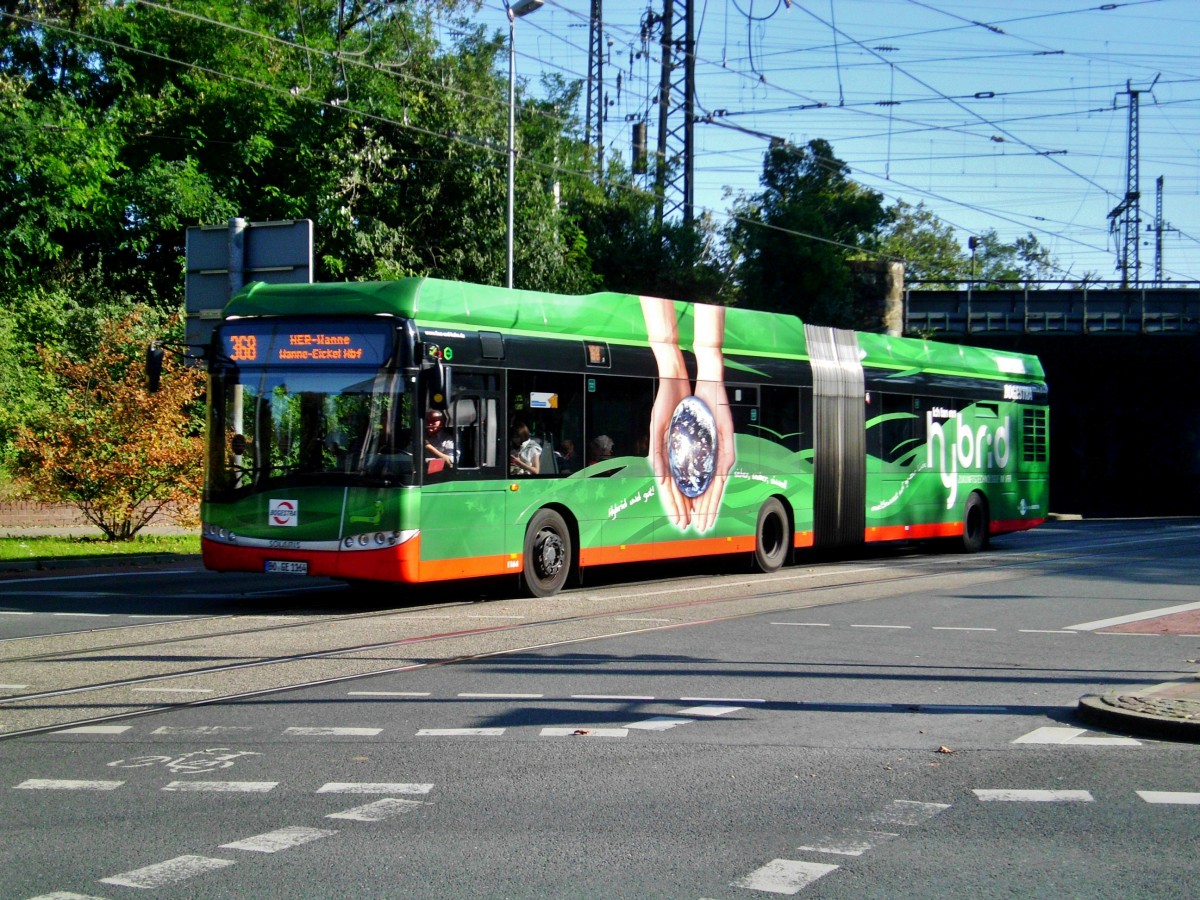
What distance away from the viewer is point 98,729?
8.05m

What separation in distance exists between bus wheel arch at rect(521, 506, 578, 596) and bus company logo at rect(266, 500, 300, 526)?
257 centimetres

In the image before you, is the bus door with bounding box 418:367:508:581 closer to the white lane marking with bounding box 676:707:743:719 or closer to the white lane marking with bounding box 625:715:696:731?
the white lane marking with bounding box 676:707:743:719

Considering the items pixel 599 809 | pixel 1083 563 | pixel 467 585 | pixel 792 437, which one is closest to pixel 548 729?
pixel 599 809

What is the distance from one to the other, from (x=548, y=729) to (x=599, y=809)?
1.79 meters

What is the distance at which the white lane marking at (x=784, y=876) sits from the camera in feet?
17.0

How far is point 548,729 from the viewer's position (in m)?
8.09

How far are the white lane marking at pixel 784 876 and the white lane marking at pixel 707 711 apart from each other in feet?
10.0

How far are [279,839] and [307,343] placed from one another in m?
8.57

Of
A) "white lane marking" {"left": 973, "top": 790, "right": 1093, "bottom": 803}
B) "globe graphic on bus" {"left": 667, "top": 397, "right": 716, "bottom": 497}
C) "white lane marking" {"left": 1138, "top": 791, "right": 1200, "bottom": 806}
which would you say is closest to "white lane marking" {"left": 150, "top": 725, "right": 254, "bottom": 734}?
"white lane marking" {"left": 973, "top": 790, "right": 1093, "bottom": 803}

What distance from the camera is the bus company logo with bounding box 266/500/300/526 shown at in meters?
13.7

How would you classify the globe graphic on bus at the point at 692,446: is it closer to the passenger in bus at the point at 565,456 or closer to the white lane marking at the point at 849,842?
the passenger in bus at the point at 565,456

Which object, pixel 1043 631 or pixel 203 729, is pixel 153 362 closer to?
pixel 203 729

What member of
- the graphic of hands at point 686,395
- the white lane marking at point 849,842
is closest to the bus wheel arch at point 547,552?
the graphic of hands at point 686,395

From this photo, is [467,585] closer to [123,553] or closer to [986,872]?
[123,553]
